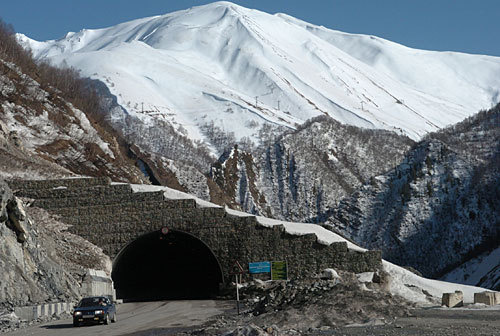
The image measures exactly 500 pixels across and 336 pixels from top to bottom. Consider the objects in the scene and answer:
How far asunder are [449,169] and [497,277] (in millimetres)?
41217

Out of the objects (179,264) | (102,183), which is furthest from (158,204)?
(179,264)

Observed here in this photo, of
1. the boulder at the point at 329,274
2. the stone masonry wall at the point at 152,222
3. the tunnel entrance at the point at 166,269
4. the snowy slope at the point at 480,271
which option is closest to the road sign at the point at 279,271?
the boulder at the point at 329,274

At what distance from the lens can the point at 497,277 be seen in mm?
66000

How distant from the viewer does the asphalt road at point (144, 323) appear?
88.1ft

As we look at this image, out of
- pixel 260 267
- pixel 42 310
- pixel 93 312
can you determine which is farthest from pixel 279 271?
pixel 93 312

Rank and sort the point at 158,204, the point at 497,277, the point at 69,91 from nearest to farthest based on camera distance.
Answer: the point at 158,204 → the point at 497,277 → the point at 69,91

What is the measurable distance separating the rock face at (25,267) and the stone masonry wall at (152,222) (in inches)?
225

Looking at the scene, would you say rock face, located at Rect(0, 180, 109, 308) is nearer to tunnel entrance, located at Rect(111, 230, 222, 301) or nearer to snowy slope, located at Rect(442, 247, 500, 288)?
tunnel entrance, located at Rect(111, 230, 222, 301)

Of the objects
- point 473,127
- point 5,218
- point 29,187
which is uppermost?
point 473,127

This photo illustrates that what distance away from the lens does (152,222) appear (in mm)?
48656

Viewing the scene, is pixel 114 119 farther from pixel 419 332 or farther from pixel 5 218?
pixel 419 332

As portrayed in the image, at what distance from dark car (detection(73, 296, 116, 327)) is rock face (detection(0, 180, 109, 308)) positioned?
3035mm

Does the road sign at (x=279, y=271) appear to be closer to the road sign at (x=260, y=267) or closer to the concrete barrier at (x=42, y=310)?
the road sign at (x=260, y=267)

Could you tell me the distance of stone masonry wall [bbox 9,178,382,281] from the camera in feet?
153
